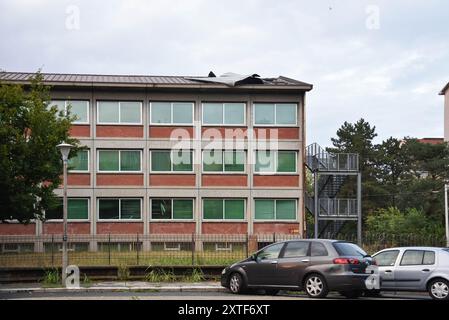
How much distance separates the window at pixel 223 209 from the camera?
150 feet

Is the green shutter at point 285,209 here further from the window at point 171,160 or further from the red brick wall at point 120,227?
the red brick wall at point 120,227

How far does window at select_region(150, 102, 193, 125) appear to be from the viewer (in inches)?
1797

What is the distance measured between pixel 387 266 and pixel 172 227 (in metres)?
26.3

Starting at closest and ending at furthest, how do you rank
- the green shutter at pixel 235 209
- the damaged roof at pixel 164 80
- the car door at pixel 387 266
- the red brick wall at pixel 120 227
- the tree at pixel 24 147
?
1. the car door at pixel 387 266
2. the tree at pixel 24 147
3. the damaged roof at pixel 164 80
4. the red brick wall at pixel 120 227
5. the green shutter at pixel 235 209

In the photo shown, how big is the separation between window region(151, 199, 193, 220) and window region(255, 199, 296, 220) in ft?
13.9

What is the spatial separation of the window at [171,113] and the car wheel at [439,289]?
28042 mm

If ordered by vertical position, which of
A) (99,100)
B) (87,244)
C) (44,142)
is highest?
(99,100)

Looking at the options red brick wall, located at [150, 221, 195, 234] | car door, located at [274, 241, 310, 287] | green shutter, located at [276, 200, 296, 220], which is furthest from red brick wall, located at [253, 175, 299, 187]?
car door, located at [274, 241, 310, 287]

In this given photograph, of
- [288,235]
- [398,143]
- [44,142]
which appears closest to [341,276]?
[44,142]

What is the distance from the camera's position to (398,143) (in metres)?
77.6

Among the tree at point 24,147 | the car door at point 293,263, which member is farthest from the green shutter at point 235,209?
the car door at point 293,263

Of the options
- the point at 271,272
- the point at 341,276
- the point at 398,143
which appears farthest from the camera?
the point at 398,143
